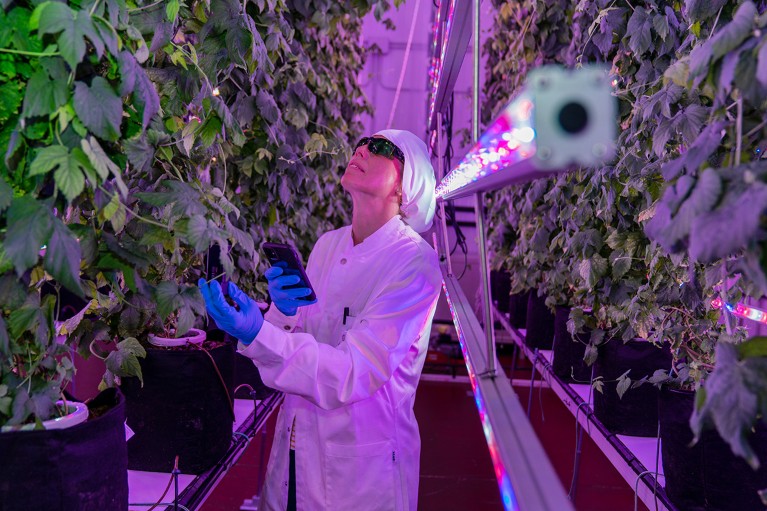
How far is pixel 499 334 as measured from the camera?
20.1ft

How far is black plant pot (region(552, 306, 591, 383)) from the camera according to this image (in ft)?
8.75

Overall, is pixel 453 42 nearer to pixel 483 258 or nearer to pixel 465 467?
pixel 483 258

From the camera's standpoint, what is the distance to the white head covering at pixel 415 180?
1.87 meters

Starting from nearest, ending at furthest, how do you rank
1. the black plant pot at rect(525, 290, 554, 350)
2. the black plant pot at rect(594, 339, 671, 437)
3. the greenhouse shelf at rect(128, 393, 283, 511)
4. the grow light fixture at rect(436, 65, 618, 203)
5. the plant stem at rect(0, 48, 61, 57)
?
the grow light fixture at rect(436, 65, 618, 203) < the plant stem at rect(0, 48, 61, 57) < the greenhouse shelf at rect(128, 393, 283, 511) < the black plant pot at rect(594, 339, 671, 437) < the black plant pot at rect(525, 290, 554, 350)

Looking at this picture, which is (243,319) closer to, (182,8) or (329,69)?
(182,8)

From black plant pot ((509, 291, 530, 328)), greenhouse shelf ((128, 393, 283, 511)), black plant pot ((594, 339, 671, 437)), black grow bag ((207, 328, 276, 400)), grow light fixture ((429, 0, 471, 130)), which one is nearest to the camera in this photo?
grow light fixture ((429, 0, 471, 130))

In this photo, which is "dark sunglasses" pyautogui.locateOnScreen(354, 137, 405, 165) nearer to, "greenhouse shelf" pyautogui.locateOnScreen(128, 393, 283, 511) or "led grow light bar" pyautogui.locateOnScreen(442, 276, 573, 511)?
"greenhouse shelf" pyautogui.locateOnScreen(128, 393, 283, 511)

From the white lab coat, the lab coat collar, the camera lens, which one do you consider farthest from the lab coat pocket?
the camera lens

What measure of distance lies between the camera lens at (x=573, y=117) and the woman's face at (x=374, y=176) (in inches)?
53.1

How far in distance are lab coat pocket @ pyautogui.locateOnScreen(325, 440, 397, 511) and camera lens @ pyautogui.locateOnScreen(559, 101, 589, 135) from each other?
127 cm

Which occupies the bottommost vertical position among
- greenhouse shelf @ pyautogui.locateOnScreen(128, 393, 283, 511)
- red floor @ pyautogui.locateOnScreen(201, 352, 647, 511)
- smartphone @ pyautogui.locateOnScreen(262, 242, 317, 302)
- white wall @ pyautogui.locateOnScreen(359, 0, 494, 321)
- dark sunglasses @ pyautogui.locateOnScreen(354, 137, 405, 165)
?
red floor @ pyautogui.locateOnScreen(201, 352, 647, 511)

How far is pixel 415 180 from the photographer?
73.7 inches

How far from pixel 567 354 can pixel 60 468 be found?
7.04ft

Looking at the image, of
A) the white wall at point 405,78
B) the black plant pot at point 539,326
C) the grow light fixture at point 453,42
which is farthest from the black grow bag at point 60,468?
the white wall at point 405,78
